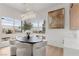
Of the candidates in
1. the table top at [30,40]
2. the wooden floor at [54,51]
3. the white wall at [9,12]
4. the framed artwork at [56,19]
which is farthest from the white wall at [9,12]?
the wooden floor at [54,51]

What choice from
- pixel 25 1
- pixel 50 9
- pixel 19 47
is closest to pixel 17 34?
pixel 19 47

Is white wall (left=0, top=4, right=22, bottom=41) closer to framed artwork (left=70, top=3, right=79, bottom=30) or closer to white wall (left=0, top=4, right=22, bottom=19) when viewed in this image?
white wall (left=0, top=4, right=22, bottom=19)

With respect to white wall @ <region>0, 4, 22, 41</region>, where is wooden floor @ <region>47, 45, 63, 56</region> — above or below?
below

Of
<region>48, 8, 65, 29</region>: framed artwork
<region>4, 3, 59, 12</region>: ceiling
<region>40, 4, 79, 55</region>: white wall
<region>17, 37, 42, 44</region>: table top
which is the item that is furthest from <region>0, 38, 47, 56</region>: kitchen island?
<region>4, 3, 59, 12</region>: ceiling

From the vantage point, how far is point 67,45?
142 centimetres

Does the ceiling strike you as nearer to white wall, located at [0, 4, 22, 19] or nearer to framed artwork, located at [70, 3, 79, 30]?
white wall, located at [0, 4, 22, 19]

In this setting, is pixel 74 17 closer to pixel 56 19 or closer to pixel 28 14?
pixel 56 19

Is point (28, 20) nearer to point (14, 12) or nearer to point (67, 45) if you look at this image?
point (14, 12)

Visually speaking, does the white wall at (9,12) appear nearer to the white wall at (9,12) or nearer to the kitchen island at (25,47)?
the white wall at (9,12)

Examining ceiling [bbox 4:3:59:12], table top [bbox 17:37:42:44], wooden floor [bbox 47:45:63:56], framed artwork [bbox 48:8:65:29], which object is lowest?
wooden floor [bbox 47:45:63:56]

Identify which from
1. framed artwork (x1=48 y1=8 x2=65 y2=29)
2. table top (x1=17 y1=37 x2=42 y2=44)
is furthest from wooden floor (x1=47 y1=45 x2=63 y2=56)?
framed artwork (x1=48 y1=8 x2=65 y2=29)

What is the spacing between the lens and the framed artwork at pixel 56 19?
142 cm

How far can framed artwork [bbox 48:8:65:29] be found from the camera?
4.65 feet

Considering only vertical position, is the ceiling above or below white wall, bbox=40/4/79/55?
above
